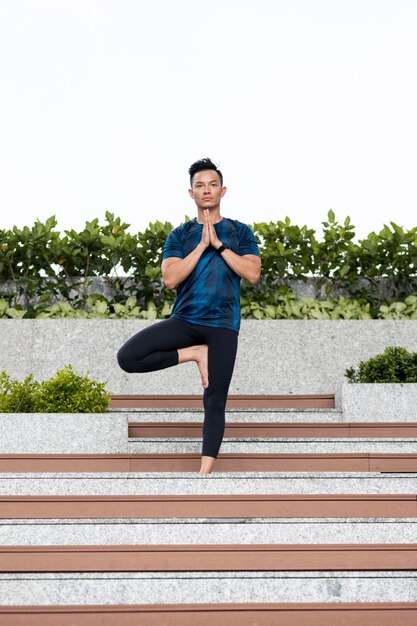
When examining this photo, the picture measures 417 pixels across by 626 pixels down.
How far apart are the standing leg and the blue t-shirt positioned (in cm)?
9

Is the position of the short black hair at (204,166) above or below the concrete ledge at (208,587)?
above

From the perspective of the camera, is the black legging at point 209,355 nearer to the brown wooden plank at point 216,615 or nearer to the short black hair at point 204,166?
the short black hair at point 204,166

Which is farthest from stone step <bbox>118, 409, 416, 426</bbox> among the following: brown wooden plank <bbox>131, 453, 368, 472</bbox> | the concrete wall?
the concrete wall

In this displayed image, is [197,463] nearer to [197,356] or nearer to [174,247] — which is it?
[197,356]

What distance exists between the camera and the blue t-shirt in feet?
18.0

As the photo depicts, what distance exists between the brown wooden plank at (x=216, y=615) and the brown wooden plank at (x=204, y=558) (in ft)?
0.89

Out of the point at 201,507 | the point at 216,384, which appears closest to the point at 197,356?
the point at 216,384

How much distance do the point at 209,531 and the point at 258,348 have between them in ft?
12.5

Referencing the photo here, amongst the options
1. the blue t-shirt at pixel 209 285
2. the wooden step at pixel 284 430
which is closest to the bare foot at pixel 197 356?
the blue t-shirt at pixel 209 285

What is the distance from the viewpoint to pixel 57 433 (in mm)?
6094

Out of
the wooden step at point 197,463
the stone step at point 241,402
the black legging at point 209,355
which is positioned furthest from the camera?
the stone step at point 241,402

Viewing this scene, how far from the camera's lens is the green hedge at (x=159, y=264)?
30.8 feet

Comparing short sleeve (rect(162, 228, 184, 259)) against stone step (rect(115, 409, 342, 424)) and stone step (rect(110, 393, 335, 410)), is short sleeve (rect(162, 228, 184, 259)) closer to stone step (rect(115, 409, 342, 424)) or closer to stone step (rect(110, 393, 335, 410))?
stone step (rect(115, 409, 342, 424))

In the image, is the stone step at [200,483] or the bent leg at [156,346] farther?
the bent leg at [156,346]
